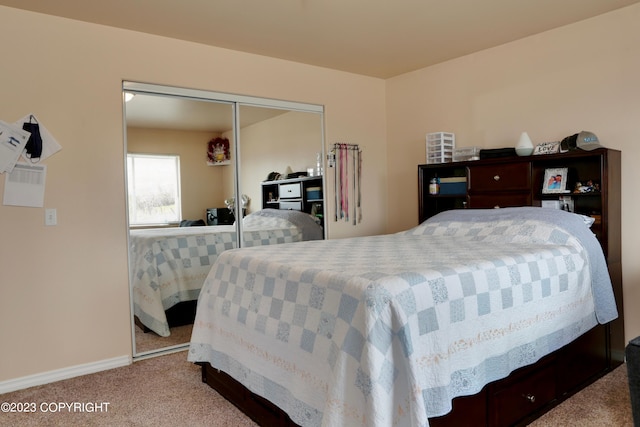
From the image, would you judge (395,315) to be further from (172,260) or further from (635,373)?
(172,260)

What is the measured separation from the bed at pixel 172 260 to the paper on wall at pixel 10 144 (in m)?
0.84

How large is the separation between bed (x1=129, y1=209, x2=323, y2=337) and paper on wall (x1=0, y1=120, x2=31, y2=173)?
845 millimetres

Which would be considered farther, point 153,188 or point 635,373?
point 153,188

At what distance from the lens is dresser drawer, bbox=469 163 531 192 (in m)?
3.11

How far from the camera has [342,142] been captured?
14.0 feet

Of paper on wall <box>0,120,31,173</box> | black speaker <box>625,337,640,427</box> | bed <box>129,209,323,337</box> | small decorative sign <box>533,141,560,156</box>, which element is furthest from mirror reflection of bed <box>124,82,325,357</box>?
black speaker <box>625,337,640,427</box>

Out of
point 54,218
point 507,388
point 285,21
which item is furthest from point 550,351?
point 54,218

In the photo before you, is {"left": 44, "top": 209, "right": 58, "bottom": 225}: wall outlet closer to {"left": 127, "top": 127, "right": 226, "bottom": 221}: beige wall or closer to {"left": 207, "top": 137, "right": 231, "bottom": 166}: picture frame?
{"left": 127, "top": 127, "right": 226, "bottom": 221}: beige wall

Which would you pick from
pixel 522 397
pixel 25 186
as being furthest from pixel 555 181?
pixel 25 186

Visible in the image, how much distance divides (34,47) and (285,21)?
63.5 inches

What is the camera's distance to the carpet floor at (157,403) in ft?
7.25

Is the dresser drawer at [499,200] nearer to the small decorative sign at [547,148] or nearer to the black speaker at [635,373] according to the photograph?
the small decorative sign at [547,148]

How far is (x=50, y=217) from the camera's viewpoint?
2.83 m

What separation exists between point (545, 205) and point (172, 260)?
9.11ft
